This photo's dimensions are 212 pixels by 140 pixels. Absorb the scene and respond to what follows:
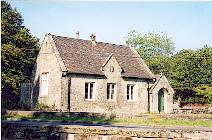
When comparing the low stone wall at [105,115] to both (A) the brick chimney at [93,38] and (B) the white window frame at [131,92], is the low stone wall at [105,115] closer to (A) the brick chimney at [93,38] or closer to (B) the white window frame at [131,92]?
(B) the white window frame at [131,92]

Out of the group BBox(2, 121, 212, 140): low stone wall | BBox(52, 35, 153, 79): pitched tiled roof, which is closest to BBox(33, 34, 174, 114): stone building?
BBox(52, 35, 153, 79): pitched tiled roof

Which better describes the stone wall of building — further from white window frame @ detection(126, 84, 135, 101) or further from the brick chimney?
the brick chimney

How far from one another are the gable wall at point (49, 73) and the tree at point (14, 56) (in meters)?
1.37

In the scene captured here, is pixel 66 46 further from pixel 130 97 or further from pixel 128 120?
pixel 128 120

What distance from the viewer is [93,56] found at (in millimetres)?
32000

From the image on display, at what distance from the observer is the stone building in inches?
1131

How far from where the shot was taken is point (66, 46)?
3059cm

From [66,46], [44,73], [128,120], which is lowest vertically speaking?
[128,120]

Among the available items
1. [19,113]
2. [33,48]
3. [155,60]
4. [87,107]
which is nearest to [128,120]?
[19,113]

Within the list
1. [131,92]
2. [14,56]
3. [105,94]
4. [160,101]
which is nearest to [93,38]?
[105,94]

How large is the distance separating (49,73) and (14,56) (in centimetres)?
308

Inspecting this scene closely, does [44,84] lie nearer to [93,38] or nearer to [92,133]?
[93,38]

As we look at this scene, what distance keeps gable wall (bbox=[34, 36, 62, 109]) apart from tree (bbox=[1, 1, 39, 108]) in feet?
4.48

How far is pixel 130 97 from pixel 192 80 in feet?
53.1
